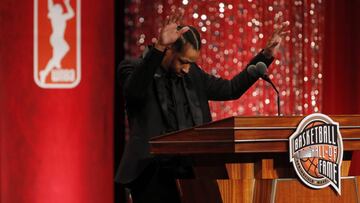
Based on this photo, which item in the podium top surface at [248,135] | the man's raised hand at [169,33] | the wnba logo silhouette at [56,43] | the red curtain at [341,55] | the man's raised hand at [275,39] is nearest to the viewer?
the podium top surface at [248,135]

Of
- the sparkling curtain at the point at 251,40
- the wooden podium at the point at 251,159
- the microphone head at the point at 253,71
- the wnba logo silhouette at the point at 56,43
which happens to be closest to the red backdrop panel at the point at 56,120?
the wnba logo silhouette at the point at 56,43

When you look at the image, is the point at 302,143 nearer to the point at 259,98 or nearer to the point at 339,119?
the point at 339,119

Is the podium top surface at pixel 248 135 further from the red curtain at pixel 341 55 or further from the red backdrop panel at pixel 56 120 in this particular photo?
the red curtain at pixel 341 55

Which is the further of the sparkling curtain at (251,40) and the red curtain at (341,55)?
the red curtain at (341,55)

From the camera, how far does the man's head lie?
84.0 inches

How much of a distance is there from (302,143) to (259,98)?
2.02 meters

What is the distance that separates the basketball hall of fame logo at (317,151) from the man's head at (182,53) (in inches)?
22.5

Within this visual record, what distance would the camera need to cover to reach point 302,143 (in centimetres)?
167

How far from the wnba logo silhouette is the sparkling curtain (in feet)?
0.94

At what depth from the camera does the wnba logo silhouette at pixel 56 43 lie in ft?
11.0

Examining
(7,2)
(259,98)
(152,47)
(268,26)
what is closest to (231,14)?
(268,26)

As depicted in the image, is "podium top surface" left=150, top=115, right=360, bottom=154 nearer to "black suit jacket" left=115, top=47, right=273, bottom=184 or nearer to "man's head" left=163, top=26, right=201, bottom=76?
"black suit jacket" left=115, top=47, right=273, bottom=184

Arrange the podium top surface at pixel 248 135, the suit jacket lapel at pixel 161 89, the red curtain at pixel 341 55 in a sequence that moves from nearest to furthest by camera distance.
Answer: the podium top surface at pixel 248 135
the suit jacket lapel at pixel 161 89
the red curtain at pixel 341 55

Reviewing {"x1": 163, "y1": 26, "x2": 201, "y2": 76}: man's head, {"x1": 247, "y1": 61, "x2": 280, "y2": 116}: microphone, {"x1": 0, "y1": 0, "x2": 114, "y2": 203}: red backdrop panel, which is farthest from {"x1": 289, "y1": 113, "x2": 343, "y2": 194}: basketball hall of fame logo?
{"x1": 0, "y1": 0, "x2": 114, "y2": 203}: red backdrop panel
